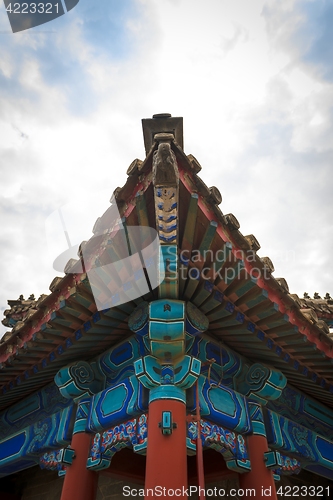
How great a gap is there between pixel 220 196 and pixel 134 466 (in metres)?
4.03

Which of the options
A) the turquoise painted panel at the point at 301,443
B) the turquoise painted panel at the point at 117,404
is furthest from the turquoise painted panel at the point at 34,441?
the turquoise painted panel at the point at 301,443

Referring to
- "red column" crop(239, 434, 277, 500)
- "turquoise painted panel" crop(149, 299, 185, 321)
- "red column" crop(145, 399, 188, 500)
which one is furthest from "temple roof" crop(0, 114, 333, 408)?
"red column" crop(145, 399, 188, 500)

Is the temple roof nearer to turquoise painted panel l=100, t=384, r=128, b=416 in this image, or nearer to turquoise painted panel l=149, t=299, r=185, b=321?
turquoise painted panel l=149, t=299, r=185, b=321

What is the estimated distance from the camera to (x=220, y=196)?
370 cm

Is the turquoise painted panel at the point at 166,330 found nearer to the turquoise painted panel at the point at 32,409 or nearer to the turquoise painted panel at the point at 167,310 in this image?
the turquoise painted panel at the point at 167,310

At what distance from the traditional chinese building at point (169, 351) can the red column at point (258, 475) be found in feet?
0.04

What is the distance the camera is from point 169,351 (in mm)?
3775

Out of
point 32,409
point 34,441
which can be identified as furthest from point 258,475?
point 32,409

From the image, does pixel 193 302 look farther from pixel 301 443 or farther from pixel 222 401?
pixel 301 443

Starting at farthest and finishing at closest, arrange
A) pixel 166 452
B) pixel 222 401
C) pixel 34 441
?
pixel 34 441
pixel 222 401
pixel 166 452

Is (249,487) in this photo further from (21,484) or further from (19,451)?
(21,484)

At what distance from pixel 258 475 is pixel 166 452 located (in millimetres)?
1386

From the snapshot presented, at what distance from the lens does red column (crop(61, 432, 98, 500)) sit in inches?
154

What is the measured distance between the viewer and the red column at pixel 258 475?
394 centimetres
